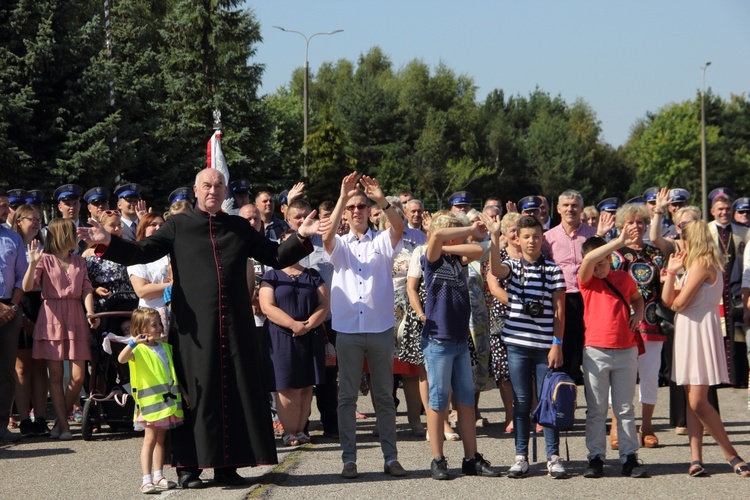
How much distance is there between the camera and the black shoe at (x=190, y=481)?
756 centimetres

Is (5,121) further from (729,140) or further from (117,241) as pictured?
(729,140)

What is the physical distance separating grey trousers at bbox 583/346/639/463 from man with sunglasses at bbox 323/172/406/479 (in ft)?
5.01

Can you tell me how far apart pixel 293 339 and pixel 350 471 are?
188 cm

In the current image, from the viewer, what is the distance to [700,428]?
26.5 feet

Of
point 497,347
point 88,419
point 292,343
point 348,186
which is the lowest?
point 88,419

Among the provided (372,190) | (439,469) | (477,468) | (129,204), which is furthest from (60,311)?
(477,468)

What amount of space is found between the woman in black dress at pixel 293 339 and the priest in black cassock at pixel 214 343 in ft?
5.49

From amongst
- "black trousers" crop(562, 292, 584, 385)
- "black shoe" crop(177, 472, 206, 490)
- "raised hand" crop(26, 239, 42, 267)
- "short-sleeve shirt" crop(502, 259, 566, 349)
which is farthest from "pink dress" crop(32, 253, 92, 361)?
"black trousers" crop(562, 292, 584, 385)

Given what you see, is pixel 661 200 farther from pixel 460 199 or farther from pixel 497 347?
pixel 460 199

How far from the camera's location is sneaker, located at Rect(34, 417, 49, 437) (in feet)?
33.4

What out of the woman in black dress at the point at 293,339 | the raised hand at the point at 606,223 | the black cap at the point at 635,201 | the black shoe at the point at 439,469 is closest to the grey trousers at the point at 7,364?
the woman in black dress at the point at 293,339

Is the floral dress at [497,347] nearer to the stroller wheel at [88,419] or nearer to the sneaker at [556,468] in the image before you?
the sneaker at [556,468]

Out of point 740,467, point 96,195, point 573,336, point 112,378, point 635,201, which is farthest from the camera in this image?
point 96,195

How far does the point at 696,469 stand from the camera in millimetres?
7926
